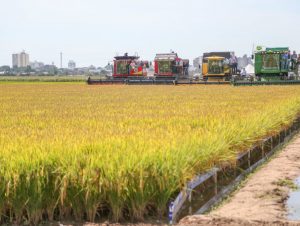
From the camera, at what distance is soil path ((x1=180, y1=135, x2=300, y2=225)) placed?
5.73 metres

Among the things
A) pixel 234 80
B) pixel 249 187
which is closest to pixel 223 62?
pixel 234 80

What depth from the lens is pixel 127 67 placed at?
176 feet

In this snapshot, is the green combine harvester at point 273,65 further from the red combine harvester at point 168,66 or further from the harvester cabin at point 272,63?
the red combine harvester at point 168,66

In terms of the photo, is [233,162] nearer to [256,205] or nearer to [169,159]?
[256,205]

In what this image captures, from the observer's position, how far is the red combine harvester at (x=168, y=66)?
51.4 meters

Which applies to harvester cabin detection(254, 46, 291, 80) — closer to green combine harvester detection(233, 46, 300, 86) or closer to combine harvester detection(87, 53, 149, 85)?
green combine harvester detection(233, 46, 300, 86)

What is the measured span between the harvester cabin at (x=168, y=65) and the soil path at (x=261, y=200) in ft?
136

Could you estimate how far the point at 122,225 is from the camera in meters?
5.67

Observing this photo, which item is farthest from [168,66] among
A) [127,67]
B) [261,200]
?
[261,200]

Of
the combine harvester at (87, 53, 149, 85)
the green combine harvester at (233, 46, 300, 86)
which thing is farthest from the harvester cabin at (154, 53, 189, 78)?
the green combine harvester at (233, 46, 300, 86)

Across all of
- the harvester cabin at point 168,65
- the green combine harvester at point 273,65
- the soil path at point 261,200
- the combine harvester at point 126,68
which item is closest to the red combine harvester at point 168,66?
the harvester cabin at point 168,65

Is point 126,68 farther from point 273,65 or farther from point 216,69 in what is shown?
point 273,65

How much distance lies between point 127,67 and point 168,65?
4180mm

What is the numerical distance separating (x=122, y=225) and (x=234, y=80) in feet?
124
